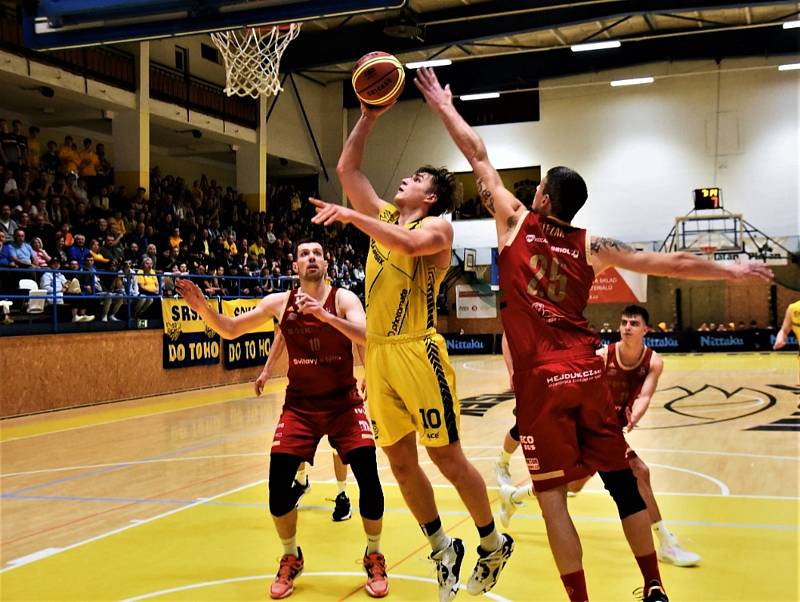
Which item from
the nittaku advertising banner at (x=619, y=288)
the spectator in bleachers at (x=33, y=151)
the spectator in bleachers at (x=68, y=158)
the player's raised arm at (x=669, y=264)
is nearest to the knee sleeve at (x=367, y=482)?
the player's raised arm at (x=669, y=264)

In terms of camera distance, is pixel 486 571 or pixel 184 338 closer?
pixel 486 571

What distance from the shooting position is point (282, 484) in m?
4.63

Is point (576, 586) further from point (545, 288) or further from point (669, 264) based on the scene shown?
point (669, 264)

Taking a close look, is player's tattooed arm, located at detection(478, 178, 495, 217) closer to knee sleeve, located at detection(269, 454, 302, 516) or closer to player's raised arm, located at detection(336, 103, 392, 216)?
player's raised arm, located at detection(336, 103, 392, 216)

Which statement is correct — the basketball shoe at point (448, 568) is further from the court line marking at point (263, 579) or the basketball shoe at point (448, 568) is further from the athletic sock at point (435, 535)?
the court line marking at point (263, 579)

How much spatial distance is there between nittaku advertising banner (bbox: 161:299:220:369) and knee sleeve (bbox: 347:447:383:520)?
Answer: 1088 cm

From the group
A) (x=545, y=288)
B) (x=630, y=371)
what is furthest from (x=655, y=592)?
(x=630, y=371)

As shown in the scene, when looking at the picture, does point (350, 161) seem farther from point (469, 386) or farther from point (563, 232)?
point (469, 386)

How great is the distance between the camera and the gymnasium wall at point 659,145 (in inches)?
1065

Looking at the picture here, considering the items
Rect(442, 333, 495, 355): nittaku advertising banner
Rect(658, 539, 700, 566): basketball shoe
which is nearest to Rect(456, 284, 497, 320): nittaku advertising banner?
Rect(442, 333, 495, 355): nittaku advertising banner

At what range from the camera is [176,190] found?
2181cm

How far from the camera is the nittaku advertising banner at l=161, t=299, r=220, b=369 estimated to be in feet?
50.9

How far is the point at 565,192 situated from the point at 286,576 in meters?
2.48

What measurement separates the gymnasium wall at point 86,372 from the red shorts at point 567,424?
34.8ft
